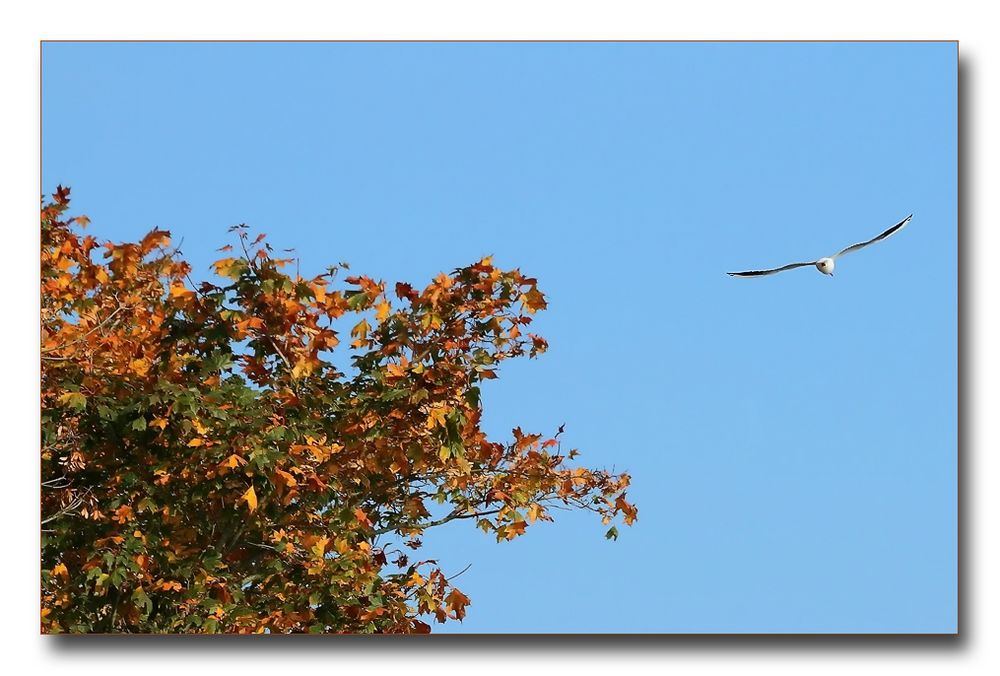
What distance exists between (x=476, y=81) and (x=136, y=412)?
2.20 m

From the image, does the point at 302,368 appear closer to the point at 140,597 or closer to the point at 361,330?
the point at 361,330

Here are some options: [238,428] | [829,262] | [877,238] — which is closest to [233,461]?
[238,428]

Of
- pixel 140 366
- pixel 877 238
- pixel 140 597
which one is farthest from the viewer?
pixel 140 366

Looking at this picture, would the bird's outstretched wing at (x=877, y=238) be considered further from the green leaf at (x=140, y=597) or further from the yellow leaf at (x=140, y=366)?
the green leaf at (x=140, y=597)

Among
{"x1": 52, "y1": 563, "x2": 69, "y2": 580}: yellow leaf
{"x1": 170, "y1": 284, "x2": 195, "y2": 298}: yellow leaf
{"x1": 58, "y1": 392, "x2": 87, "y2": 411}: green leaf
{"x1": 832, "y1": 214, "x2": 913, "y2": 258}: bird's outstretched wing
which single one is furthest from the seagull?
{"x1": 52, "y1": 563, "x2": 69, "y2": 580}: yellow leaf

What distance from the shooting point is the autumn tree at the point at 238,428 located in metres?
10.2

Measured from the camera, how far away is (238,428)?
10203mm

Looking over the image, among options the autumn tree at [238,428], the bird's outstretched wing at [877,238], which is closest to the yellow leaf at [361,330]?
the autumn tree at [238,428]

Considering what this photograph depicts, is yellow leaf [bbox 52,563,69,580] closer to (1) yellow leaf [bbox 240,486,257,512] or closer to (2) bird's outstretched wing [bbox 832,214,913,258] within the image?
(1) yellow leaf [bbox 240,486,257,512]

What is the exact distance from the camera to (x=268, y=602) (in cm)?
1053

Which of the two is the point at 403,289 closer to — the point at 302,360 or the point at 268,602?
the point at 302,360
